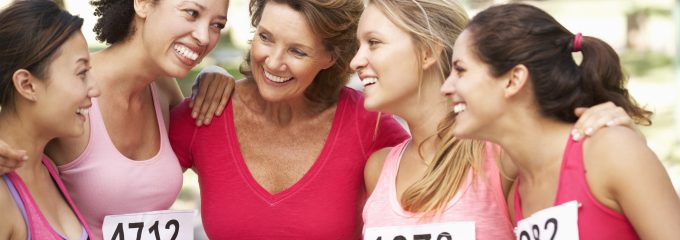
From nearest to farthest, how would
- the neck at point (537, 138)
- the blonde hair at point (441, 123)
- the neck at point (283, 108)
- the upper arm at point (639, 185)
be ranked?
1. the upper arm at point (639, 185)
2. the neck at point (537, 138)
3. the blonde hair at point (441, 123)
4. the neck at point (283, 108)

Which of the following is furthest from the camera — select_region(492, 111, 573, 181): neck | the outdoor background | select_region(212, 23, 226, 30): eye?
the outdoor background

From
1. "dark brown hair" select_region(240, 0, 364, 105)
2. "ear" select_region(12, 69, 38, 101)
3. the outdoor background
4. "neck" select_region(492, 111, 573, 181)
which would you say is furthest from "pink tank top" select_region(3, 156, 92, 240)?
the outdoor background

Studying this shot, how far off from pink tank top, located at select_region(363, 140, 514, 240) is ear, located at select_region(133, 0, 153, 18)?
101 cm

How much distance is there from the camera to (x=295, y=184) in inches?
145

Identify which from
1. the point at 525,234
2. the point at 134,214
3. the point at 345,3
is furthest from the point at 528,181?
the point at 134,214

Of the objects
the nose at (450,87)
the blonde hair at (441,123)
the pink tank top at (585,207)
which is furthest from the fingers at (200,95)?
the pink tank top at (585,207)

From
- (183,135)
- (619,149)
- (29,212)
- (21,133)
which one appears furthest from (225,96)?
(619,149)

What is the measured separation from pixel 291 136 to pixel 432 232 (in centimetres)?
81

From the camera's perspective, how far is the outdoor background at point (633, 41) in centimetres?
1084

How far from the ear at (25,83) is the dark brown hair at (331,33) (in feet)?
2.95

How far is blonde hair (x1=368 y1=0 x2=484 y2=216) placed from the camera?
10.7 feet

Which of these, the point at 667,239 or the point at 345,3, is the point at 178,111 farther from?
the point at 667,239

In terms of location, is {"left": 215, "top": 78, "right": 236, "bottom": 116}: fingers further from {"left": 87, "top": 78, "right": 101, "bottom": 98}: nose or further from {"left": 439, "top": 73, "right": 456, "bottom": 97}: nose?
{"left": 439, "top": 73, "right": 456, "bottom": 97}: nose

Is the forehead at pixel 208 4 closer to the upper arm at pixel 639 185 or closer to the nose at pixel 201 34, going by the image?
the nose at pixel 201 34
